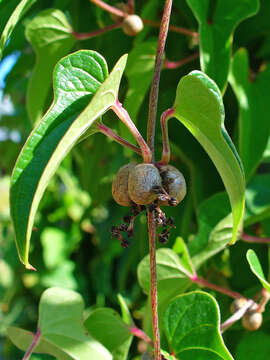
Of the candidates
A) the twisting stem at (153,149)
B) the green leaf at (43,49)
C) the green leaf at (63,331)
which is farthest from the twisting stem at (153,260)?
the green leaf at (43,49)

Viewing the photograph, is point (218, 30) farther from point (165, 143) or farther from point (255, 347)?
point (255, 347)

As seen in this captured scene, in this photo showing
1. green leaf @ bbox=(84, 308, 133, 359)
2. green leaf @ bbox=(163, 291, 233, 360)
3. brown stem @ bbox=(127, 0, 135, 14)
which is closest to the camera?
green leaf @ bbox=(163, 291, 233, 360)

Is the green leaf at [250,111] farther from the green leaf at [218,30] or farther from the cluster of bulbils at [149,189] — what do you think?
the cluster of bulbils at [149,189]

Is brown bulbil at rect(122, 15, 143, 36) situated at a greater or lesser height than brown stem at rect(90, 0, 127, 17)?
lesser

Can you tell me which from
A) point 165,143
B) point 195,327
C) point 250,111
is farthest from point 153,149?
point 250,111

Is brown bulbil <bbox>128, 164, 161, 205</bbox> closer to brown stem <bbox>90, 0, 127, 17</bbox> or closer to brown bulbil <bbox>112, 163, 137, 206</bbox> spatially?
brown bulbil <bbox>112, 163, 137, 206</bbox>

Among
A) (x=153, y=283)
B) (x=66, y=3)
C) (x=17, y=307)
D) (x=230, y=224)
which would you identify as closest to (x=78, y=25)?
(x=66, y=3)

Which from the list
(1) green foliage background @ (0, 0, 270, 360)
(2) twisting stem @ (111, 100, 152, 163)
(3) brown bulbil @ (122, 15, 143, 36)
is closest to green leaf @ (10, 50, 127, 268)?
(2) twisting stem @ (111, 100, 152, 163)

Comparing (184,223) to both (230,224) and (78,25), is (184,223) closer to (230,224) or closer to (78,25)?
(230,224)

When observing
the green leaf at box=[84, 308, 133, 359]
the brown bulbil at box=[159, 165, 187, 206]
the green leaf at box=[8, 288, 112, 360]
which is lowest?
the green leaf at box=[84, 308, 133, 359]
